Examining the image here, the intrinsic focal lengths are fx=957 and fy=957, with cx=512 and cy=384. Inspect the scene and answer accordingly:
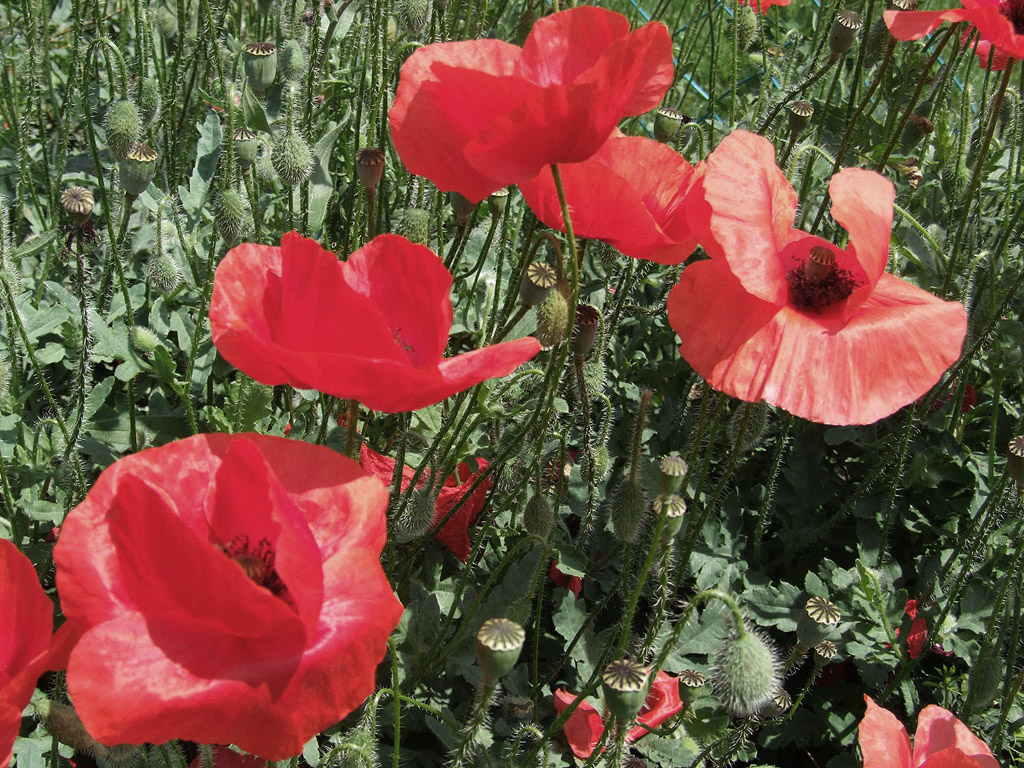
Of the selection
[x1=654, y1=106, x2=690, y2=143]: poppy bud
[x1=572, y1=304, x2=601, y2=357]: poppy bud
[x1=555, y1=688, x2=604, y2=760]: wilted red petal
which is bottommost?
[x1=555, y1=688, x2=604, y2=760]: wilted red petal

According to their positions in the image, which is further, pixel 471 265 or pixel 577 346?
pixel 471 265

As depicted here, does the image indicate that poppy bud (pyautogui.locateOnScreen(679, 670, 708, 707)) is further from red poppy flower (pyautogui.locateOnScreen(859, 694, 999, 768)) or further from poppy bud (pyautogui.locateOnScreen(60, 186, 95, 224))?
poppy bud (pyautogui.locateOnScreen(60, 186, 95, 224))

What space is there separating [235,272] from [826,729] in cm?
172

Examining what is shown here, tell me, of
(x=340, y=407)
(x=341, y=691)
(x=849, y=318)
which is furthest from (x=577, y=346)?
(x=341, y=691)

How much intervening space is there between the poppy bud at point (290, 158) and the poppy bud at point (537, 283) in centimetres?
73

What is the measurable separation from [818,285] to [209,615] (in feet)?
Answer: 3.82

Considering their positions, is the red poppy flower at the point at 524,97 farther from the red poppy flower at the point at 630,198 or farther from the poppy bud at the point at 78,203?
the poppy bud at the point at 78,203

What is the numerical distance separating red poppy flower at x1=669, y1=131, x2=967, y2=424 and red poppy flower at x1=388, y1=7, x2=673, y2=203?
23cm

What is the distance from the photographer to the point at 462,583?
1854 millimetres

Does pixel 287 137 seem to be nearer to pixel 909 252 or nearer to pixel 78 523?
pixel 78 523

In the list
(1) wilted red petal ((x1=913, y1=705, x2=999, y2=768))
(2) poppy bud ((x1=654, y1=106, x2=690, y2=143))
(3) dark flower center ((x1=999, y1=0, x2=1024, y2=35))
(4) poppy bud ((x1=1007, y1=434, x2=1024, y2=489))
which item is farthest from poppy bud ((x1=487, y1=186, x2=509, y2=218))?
(3) dark flower center ((x1=999, y1=0, x2=1024, y2=35))

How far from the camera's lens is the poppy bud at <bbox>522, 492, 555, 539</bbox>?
175cm

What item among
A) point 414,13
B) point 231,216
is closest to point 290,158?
point 231,216

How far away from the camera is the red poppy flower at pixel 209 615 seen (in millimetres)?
985
